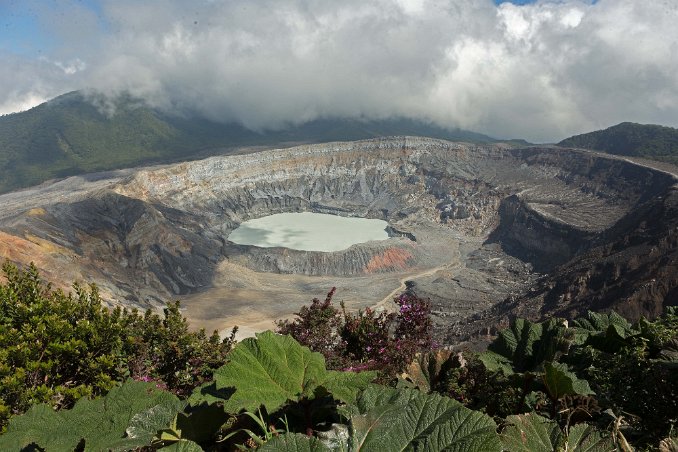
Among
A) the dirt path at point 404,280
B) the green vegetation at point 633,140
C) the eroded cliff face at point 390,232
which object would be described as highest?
the green vegetation at point 633,140

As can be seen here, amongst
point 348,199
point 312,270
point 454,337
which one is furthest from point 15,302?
point 348,199

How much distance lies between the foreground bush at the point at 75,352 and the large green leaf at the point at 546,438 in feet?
18.6

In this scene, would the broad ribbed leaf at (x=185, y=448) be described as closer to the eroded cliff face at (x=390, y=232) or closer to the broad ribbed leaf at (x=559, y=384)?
the broad ribbed leaf at (x=559, y=384)

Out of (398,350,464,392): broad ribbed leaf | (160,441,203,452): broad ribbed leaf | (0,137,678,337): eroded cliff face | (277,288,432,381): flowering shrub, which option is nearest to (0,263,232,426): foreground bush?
(277,288,432,381): flowering shrub

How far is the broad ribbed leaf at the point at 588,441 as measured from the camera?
6.99ft

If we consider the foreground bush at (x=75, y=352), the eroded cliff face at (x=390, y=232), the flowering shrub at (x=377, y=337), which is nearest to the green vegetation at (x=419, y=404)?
the flowering shrub at (x=377, y=337)

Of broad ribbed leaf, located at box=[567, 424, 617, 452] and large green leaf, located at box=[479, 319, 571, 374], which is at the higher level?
broad ribbed leaf, located at box=[567, 424, 617, 452]

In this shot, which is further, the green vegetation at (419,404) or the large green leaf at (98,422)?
the large green leaf at (98,422)

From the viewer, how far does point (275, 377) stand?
2.81 metres

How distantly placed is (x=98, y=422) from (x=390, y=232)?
75.3 metres

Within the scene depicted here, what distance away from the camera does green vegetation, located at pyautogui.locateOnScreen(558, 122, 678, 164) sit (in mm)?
98438

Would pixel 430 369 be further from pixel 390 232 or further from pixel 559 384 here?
pixel 390 232

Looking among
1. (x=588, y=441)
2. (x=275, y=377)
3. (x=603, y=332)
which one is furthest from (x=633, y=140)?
(x=275, y=377)

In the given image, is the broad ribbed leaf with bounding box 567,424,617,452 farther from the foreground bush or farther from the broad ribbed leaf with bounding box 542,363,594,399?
the foreground bush
